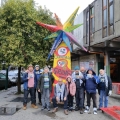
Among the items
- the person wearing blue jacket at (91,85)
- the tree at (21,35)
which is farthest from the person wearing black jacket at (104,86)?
the tree at (21,35)

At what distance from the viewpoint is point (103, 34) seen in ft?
60.1

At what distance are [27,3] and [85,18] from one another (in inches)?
382

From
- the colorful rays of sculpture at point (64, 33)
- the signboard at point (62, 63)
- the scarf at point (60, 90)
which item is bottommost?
the scarf at point (60, 90)

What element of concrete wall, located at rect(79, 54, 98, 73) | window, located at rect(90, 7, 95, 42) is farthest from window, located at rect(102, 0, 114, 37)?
concrete wall, located at rect(79, 54, 98, 73)

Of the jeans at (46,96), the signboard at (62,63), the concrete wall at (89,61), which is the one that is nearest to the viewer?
the jeans at (46,96)

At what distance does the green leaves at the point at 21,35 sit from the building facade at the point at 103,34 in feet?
16.1

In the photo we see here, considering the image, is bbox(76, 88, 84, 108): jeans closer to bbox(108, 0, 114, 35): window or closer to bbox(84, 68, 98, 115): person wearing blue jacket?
bbox(84, 68, 98, 115): person wearing blue jacket

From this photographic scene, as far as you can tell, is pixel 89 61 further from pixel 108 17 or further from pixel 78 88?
pixel 78 88

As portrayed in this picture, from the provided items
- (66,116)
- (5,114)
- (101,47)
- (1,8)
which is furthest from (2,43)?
(101,47)

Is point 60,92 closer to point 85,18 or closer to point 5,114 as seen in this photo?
point 5,114

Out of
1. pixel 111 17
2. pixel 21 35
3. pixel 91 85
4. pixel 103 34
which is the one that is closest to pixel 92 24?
pixel 103 34

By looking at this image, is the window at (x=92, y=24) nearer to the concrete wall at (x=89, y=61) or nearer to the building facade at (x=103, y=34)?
the building facade at (x=103, y=34)

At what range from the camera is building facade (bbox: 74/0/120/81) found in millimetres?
16172

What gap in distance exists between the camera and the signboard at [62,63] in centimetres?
985
